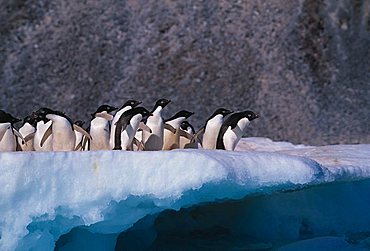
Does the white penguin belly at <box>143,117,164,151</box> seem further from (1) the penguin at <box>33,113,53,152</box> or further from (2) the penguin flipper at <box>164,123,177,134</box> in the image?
(1) the penguin at <box>33,113,53,152</box>

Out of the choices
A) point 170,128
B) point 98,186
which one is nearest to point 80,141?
point 170,128

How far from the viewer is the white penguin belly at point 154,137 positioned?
498cm

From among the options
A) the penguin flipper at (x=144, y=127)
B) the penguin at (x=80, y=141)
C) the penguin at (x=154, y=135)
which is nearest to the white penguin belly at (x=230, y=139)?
the penguin at (x=154, y=135)

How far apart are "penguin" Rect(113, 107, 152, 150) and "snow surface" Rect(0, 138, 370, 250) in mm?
886

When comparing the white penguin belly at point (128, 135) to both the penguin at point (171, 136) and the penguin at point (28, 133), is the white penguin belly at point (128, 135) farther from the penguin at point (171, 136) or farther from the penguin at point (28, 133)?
the penguin at point (28, 133)

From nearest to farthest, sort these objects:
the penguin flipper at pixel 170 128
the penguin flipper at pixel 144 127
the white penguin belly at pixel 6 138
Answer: the white penguin belly at pixel 6 138 < the penguin flipper at pixel 144 127 < the penguin flipper at pixel 170 128

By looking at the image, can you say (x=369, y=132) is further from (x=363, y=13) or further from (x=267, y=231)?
(x=267, y=231)

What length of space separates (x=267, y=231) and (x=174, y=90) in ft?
29.2

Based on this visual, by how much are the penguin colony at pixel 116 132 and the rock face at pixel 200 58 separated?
7695mm

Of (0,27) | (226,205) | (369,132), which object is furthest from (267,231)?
(0,27)

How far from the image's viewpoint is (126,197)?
11.7 ft

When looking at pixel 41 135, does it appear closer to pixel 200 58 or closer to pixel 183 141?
pixel 183 141

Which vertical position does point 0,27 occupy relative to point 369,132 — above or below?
above

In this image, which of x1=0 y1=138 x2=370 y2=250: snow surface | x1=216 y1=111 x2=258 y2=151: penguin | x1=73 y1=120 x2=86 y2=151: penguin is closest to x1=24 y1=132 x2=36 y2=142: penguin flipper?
x1=73 y1=120 x2=86 y2=151: penguin
